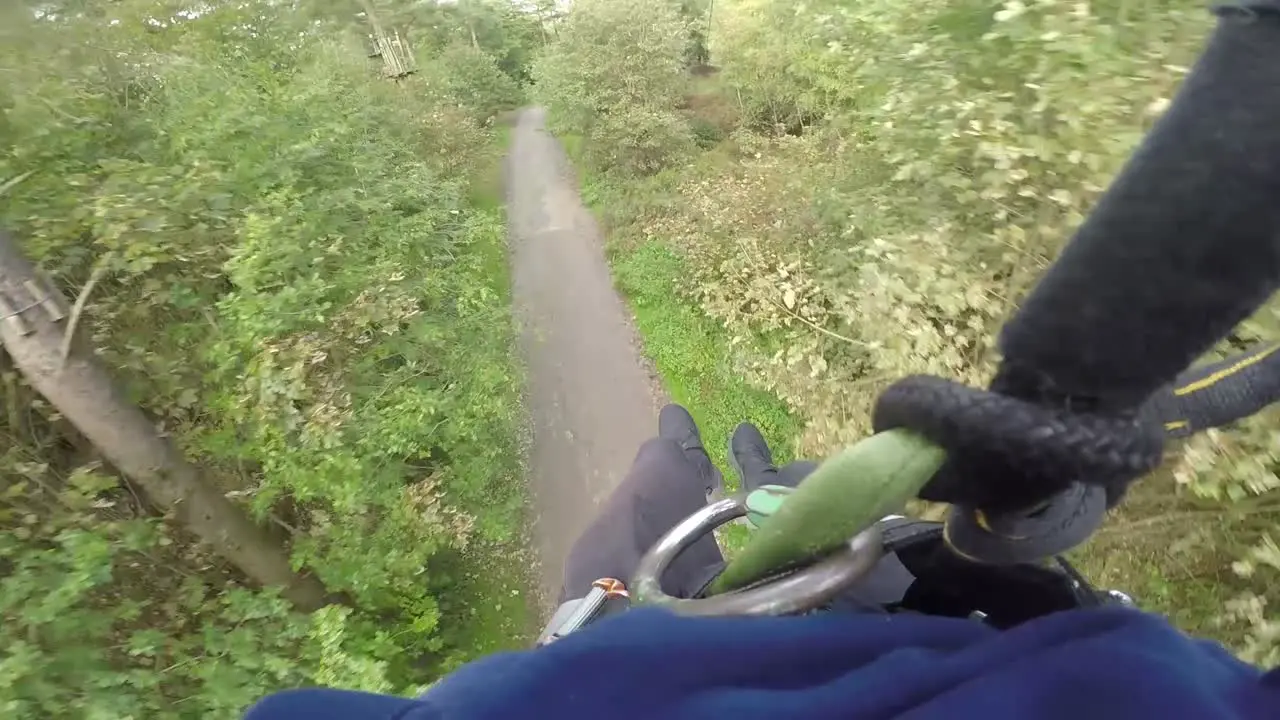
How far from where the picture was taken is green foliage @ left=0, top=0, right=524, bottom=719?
95.7 inches

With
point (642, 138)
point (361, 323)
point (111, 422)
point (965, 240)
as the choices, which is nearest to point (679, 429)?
point (965, 240)

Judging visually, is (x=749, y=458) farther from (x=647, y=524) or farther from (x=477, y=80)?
(x=477, y=80)

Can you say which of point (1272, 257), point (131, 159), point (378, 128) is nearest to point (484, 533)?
point (131, 159)

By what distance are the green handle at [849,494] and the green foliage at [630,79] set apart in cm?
837

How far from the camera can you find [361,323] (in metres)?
3.67

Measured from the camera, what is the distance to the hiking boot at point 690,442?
2352 mm

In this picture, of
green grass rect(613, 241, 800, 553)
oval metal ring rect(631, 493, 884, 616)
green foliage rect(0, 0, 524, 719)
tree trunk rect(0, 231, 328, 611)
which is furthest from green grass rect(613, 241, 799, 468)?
oval metal ring rect(631, 493, 884, 616)

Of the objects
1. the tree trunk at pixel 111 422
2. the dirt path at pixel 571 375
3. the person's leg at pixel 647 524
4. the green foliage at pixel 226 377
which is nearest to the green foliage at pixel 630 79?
the dirt path at pixel 571 375

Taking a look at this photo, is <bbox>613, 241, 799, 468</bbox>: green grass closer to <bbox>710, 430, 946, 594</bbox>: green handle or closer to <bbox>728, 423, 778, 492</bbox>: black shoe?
<bbox>728, 423, 778, 492</bbox>: black shoe

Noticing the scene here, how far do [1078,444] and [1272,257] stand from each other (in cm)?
20

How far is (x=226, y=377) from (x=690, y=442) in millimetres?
2358

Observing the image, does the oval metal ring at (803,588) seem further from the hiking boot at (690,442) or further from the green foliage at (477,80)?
the green foliage at (477,80)

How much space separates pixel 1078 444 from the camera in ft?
1.94

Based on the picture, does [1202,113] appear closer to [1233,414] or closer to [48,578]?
[1233,414]
